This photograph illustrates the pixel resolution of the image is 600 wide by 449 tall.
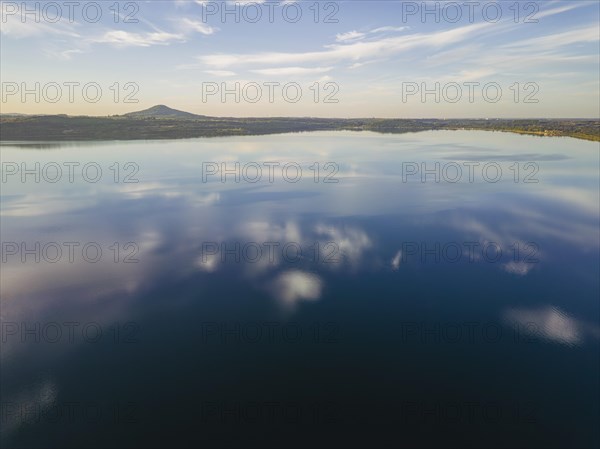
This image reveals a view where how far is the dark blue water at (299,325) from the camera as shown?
40.7 ft

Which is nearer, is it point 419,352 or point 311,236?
point 419,352

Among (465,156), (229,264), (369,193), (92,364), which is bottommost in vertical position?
(92,364)

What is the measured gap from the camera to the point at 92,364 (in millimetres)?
14789

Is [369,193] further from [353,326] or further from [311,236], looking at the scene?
[353,326]

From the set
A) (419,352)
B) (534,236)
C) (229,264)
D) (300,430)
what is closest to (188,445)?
(300,430)

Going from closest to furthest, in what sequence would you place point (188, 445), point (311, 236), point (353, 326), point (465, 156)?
point (188, 445), point (353, 326), point (311, 236), point (465, 156)

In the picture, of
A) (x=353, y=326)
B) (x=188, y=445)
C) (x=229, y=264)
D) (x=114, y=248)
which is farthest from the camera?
(x=114, y=248)

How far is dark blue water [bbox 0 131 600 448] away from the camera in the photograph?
40.7 feet

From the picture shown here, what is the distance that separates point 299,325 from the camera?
17.4m

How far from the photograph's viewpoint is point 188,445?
11664 mm

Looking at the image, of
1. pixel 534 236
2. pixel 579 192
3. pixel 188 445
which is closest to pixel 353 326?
pixel 188 445

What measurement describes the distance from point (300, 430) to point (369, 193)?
34.0 m

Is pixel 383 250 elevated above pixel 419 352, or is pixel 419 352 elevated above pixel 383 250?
pixel 383 250

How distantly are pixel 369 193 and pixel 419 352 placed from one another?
29497 mm
